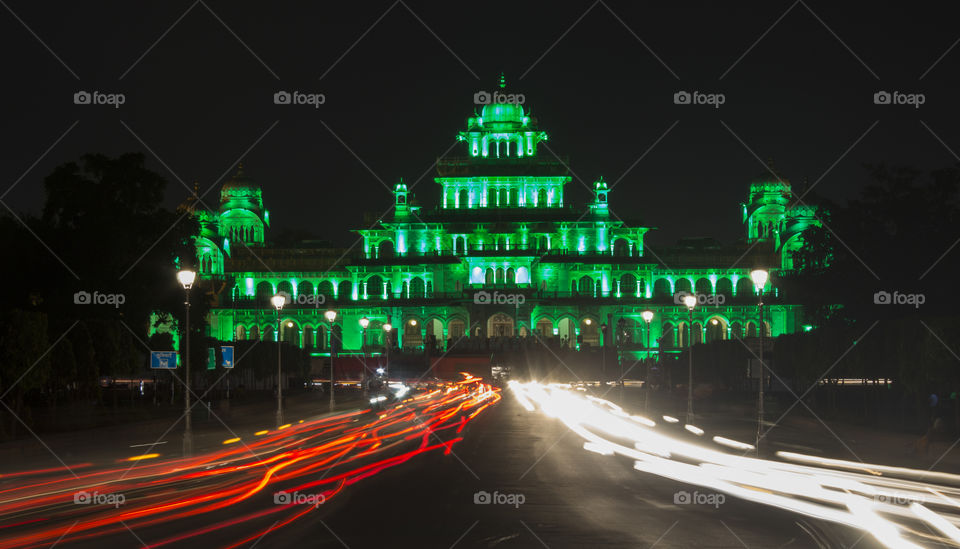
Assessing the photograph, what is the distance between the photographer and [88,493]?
2109 centimetres

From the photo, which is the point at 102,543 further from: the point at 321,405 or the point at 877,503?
the point at 321,405

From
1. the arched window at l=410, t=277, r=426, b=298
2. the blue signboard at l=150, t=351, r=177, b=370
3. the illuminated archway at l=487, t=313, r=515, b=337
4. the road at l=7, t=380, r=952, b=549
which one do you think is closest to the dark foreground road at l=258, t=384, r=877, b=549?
the road at l=7, t=380, r=952, b=549

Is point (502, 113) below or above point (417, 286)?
above

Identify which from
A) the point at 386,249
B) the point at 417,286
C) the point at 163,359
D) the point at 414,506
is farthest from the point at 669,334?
the point at 414,506

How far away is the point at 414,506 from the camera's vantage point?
19391 mm

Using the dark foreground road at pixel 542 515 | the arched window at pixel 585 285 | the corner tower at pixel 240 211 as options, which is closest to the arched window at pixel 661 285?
the arched window at pixel 585 285

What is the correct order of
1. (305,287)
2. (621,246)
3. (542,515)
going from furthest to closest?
(305,287) < (621,246) < (542,515)

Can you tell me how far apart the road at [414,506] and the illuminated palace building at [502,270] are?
8999 centimetres

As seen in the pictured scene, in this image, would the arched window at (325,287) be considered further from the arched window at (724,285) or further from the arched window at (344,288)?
the arched window at (724,285)

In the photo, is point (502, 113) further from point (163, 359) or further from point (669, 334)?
point (163, 359)

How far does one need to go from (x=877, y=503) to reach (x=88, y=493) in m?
14.8

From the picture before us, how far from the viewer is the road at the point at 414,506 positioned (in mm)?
15969

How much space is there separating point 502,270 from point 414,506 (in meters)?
107

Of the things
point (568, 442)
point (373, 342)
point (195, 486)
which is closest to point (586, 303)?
point (373, 342)
